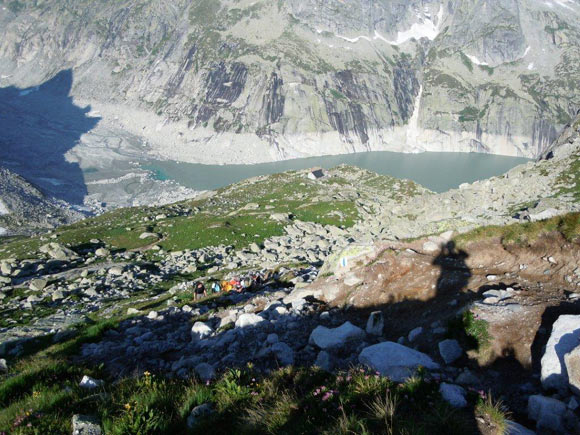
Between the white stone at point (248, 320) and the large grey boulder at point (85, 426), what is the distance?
282 inches

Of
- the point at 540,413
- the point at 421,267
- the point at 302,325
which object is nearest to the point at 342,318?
the point at 302,325

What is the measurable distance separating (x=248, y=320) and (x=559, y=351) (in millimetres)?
8840

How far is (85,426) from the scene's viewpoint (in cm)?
507

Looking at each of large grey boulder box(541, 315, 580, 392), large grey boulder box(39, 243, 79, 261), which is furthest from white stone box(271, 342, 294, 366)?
large grey boulder box(39, 243, 79, 261)

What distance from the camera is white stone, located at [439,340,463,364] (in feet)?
25.7

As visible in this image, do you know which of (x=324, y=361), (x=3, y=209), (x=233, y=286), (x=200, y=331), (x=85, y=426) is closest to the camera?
(x=85, y=426)

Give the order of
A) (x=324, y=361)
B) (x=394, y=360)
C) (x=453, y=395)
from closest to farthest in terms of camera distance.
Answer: (x=453, y=395)
(x=394, y=360)
(x=324, y=361)

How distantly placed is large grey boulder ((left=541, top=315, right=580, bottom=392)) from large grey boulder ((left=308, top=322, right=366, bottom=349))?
4324 millimetres

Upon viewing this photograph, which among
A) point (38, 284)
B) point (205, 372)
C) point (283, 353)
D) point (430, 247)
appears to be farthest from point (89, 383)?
point (38, 284)

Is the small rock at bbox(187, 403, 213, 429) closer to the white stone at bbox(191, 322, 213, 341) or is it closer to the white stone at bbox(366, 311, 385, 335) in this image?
the white stone at bbox(366, 311, 385, 335)

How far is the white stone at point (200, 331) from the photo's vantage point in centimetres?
1273

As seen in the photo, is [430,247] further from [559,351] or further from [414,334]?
[559,351]

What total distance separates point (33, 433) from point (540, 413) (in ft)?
25.1

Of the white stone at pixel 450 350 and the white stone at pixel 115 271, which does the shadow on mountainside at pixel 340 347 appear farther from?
the white stone at pixel 115 271
